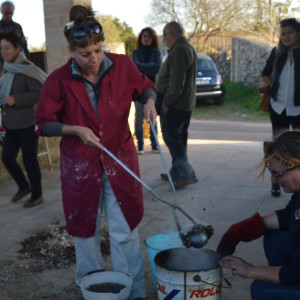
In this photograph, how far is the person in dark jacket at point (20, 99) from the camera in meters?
4.95

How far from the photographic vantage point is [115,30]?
123ft

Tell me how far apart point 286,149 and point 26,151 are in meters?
3.51

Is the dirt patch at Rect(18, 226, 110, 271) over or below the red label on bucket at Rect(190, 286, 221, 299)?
below

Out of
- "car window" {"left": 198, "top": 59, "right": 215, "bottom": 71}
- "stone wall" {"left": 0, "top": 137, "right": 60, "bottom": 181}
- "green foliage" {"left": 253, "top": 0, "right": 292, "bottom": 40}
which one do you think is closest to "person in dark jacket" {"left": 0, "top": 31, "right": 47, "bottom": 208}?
"stone wall" {"left": 0, "top": 137, "right": 60, "bottom": 181}

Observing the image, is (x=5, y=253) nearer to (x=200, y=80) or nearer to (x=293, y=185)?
(x=293, y=185)

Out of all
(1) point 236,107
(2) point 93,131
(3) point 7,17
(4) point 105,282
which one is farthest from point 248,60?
(4) point 105,282

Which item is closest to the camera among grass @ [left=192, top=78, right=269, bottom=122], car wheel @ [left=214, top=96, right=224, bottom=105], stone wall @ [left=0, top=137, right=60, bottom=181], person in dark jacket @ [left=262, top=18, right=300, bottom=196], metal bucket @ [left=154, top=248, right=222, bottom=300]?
metal bucket @ [left=154, top=248, right=222, bottom=300]

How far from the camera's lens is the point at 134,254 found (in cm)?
304

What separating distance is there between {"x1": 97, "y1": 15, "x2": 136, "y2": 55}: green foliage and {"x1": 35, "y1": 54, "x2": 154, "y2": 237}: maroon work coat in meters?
28.9

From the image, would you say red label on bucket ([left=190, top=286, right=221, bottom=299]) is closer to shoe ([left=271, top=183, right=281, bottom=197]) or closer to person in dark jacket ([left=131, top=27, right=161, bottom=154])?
shoe ([left=271, top=183, right=281, bottom=197])

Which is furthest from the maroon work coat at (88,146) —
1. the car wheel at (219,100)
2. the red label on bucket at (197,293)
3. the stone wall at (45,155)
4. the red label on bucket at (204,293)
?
the car wheel at (219,100)

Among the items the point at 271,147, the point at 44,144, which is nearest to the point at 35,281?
the point at 271,147

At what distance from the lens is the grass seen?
1544 centimetres

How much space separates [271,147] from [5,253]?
8.69ft
